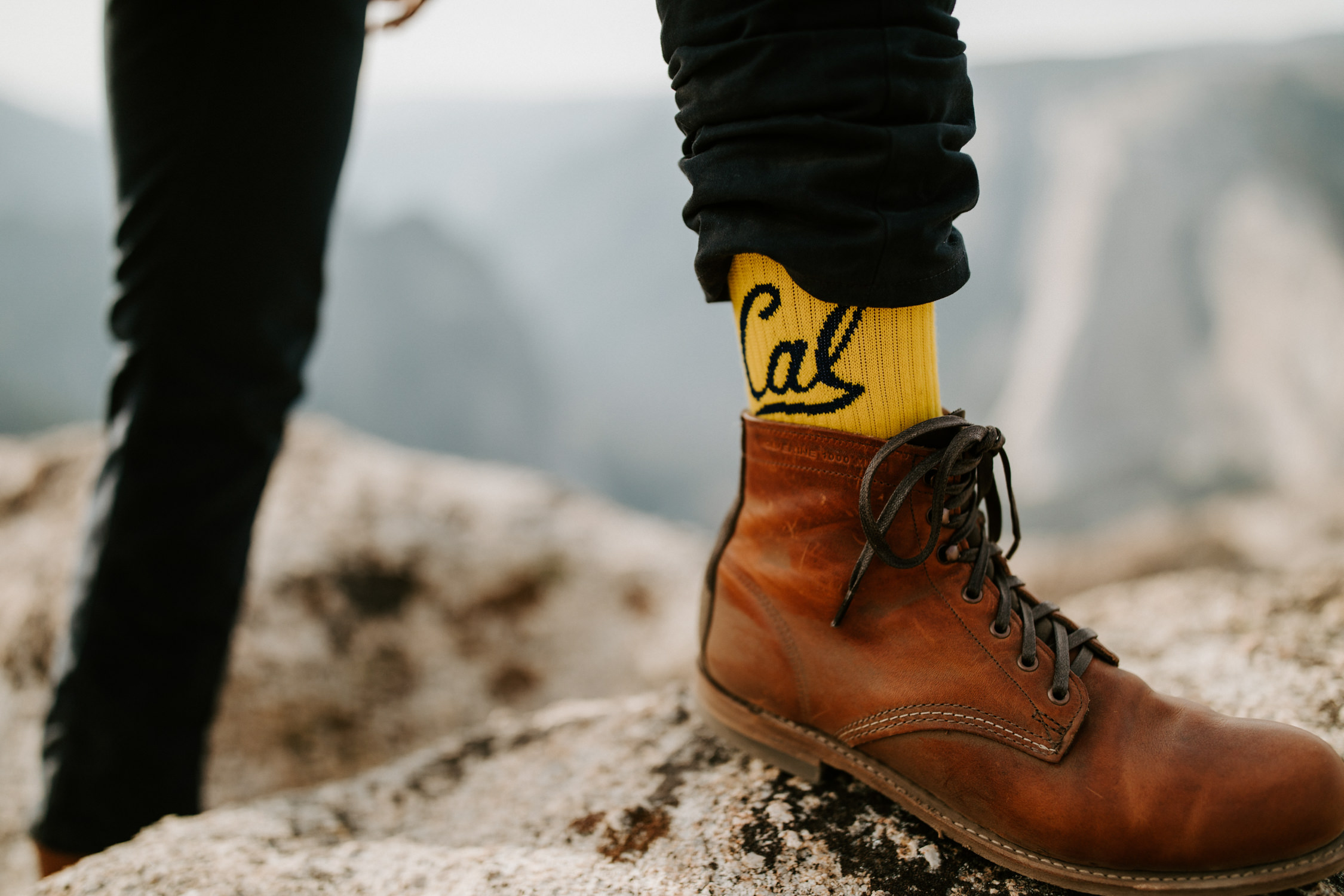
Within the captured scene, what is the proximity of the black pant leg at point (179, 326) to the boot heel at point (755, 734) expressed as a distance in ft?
2.29

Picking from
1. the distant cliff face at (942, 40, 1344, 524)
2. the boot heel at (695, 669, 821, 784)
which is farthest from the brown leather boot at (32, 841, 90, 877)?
the distant cliff face at (942, 40, 1344, 524)

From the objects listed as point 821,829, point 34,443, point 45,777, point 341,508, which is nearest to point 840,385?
point 821,829

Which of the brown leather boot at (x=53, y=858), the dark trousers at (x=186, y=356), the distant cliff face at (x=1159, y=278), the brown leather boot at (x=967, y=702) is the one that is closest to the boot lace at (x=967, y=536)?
the brown leather boot at (x=967, y=702)

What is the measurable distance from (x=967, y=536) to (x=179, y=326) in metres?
0.99

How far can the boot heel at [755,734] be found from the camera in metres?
0.79

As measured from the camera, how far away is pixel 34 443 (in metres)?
2.70

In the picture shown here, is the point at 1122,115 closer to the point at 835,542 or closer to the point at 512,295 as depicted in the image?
the point at 512,295

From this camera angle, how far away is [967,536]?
739 mm

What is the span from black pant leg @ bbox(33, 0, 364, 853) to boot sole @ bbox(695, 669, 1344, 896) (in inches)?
28.1

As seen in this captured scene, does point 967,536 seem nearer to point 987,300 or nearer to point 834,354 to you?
point 834,354

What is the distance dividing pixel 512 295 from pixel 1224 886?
6251mm

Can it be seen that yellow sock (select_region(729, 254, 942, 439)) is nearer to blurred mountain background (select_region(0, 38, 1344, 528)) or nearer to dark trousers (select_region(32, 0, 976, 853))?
dark trousers (select_region(32, 0, 976, 853))

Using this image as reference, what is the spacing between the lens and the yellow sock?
26.7 inches

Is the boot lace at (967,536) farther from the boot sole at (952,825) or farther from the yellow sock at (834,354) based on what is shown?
the boot sole at (952,825)
